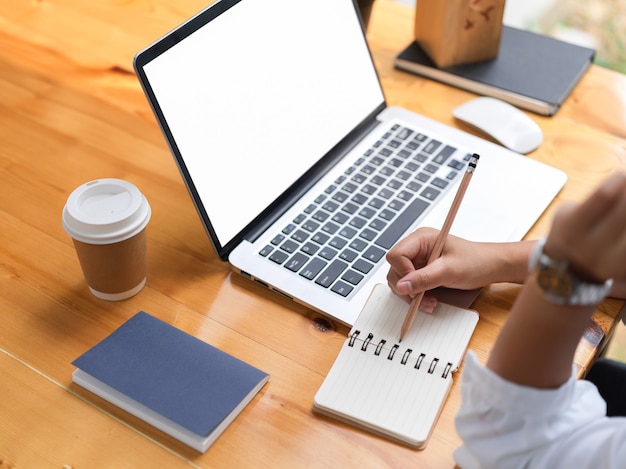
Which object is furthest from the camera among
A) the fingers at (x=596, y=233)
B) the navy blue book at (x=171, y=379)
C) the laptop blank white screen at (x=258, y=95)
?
the laptop blank white screen at (x=258, y=95)

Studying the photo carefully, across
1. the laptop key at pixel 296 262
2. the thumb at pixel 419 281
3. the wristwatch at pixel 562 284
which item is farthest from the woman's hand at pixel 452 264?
the wristwatch at pixel 562 284

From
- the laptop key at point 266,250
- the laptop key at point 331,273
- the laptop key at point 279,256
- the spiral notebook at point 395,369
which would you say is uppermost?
the laptop key at point 266,250

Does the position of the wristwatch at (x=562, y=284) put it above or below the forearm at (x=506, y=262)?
above

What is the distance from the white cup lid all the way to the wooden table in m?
0.12

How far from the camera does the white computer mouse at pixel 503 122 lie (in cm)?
112

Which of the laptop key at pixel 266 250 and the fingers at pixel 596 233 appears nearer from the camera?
the fingers at pixel 596 233

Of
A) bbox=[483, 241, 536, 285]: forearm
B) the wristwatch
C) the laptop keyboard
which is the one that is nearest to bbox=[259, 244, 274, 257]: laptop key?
the laptop keyboard

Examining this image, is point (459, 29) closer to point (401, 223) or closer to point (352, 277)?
point (401, 223)

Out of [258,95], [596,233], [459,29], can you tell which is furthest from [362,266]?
[459,29]

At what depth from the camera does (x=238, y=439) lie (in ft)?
2.35

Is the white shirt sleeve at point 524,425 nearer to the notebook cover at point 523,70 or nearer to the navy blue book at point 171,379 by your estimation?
the navy blue book at point 171,379

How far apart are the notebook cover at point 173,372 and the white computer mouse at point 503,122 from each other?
0.57 meters

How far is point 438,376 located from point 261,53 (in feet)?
1.47

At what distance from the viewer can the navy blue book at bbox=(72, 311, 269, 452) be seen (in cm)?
71
